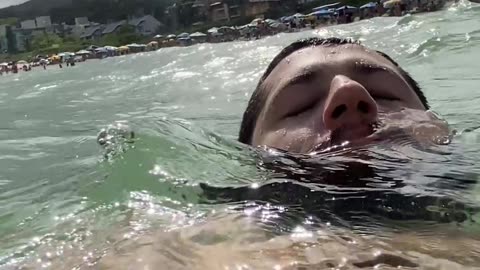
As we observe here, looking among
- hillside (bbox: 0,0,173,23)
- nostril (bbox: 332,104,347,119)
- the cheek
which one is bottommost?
the cheek

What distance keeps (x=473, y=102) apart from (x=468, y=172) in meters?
3.42

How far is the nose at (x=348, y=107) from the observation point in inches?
88.6

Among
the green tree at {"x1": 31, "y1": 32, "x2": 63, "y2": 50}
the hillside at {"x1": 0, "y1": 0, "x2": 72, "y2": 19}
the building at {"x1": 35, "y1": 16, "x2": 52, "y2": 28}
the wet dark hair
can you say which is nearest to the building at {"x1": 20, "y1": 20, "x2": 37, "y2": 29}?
the building at {"x1": 35, "y1": 16, "x2": 52, "y2": 28}

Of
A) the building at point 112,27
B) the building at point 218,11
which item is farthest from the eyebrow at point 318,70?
the building at point 112,27

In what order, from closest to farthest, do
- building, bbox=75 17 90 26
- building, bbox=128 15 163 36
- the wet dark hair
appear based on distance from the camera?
the wet dark hair, building, bbox=128 15 163 36, building, bbox=75 17 90 26

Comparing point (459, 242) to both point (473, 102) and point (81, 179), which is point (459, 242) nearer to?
point (81, 179)

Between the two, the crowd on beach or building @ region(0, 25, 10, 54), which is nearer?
the crowd on beach

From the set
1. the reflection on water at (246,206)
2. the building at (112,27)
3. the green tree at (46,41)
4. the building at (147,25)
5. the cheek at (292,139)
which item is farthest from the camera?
the building at (112,27)

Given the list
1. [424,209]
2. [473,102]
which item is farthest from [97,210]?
[473,102]

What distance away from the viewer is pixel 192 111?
804 cm

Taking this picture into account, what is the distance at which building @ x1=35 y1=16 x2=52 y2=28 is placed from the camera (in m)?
101

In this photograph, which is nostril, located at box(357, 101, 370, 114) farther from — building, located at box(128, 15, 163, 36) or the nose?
building, located at box(128, 15, 163, 36)

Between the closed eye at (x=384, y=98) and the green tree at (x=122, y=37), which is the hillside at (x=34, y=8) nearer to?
the green tree at (x=122, y=37)

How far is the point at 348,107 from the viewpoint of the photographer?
7.40ft
